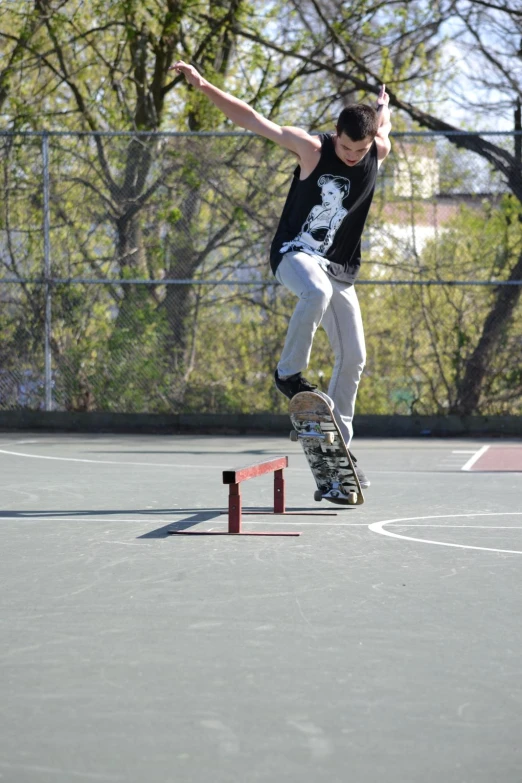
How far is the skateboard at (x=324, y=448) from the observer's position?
21.6ft

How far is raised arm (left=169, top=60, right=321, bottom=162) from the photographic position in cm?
662

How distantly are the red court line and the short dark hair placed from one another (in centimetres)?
360

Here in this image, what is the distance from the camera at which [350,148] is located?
22.5 ft

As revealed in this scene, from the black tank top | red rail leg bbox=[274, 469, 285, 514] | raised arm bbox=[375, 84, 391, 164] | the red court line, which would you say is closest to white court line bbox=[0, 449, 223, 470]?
the red court line

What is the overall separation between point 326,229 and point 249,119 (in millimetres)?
764

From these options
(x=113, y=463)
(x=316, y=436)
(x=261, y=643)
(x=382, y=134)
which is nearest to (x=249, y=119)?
(x=382, y=134)

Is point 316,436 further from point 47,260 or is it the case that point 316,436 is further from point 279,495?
point 47,260

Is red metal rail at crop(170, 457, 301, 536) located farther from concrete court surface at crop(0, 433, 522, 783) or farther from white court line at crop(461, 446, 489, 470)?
white court line at crop(461, 446, 489, 470)

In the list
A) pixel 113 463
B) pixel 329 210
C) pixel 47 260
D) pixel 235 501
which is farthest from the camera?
pixel 47 260

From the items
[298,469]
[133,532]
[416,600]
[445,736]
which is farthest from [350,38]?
[445,736]

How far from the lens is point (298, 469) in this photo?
9.70m

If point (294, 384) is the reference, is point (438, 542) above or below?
below

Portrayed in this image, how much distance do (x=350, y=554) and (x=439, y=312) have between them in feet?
26.2

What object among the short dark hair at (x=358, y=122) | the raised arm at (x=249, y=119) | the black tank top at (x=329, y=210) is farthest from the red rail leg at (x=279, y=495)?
the short dark hair at (x=358, y=122)
